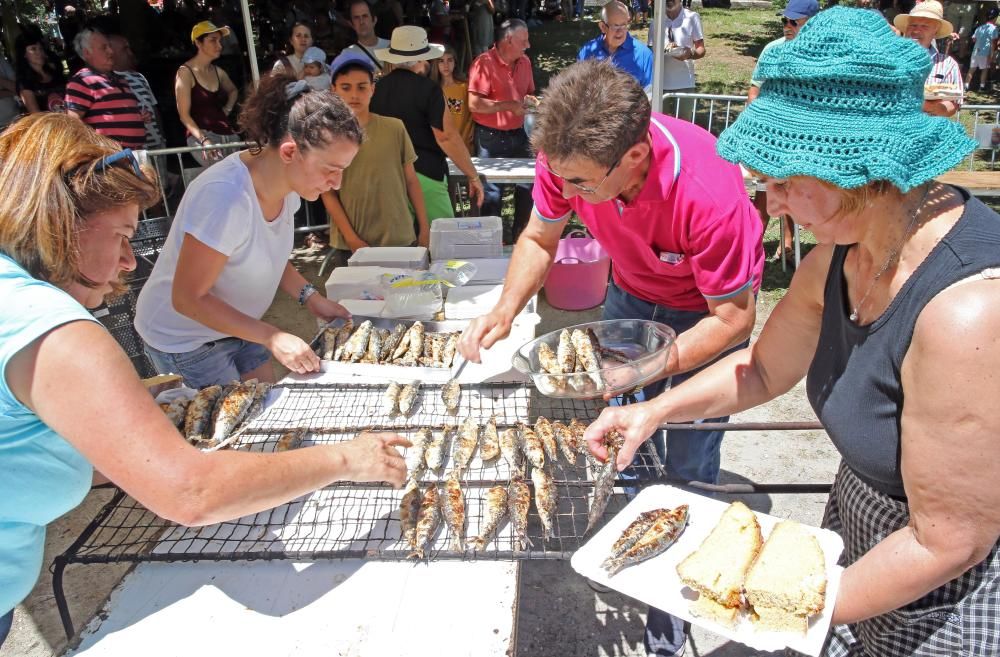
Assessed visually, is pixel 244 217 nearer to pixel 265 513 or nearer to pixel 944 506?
pixel 265 513

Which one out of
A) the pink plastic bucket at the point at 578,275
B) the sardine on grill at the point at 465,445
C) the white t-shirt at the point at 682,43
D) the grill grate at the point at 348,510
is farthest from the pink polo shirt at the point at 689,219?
the white t-shirt at the point at 682,43

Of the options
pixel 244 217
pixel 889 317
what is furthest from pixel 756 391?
pixel 244 217

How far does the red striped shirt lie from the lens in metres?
6.95

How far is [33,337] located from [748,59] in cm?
2176

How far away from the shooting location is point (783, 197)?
1.61 meters

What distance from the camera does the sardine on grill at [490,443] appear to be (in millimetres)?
2701

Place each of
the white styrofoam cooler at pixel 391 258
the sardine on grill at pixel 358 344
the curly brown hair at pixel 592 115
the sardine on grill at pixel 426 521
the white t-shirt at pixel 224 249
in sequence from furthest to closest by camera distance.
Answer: the white styrofoam cooler at pixel 391 258
the sardine on grill at pixel 358 344
the white t-shirt at pixel 224 249
the curly brown hair at pixel 592 115
the sardine on grill at pixel 426 521

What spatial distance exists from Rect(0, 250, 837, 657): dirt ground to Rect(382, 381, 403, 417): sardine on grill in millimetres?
972

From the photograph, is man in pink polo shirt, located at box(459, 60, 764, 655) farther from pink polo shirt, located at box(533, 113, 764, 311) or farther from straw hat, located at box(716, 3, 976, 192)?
straw hat, located at box(716, 3, 976, 192)

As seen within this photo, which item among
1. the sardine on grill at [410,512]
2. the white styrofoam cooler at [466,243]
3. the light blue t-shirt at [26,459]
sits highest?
the light blue t-shirt at [26,459]

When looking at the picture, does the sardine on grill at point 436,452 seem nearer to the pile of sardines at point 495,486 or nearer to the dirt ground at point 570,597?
the pile of sardines at point 495,486

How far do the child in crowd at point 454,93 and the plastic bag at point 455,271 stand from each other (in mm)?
4124

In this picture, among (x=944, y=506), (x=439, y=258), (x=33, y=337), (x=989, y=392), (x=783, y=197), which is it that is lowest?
(x=439, y=258)

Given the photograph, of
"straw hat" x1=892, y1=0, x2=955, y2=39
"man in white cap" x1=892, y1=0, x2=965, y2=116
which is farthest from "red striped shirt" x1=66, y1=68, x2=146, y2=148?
"straw hat" x1=892, y1=0, x2=955, y2=39
